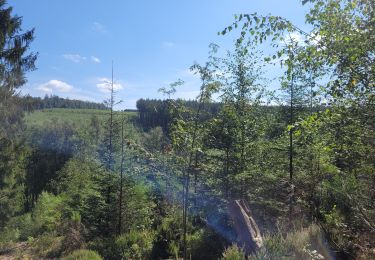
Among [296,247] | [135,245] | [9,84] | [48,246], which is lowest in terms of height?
[48,246]

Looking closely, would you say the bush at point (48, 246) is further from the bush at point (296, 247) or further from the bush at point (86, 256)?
the bush at point (296, 247)

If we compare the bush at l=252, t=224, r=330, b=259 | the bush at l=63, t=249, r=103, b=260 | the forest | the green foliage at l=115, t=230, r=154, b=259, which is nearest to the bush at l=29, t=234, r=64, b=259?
the forest

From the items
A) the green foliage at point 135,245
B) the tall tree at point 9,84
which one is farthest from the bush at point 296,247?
the tall tree at point 9,84

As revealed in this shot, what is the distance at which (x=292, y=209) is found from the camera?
9.99 meters

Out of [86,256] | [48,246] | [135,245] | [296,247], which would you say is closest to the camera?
[296,247]

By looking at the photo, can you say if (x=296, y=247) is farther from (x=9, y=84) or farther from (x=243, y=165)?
(x=9, y=84)

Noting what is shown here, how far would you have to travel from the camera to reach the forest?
4.13 m

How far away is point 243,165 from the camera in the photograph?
12.2 metres

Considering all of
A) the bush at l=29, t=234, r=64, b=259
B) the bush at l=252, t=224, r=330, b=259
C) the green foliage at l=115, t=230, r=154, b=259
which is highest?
the bush at l=252, t=224, r=330, b=259

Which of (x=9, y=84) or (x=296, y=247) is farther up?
(x=9, y=84)

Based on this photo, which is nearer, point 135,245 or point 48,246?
point 135,245

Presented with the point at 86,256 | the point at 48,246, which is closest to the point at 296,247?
the point at 86,256

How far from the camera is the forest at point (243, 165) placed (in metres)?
A: 4.13

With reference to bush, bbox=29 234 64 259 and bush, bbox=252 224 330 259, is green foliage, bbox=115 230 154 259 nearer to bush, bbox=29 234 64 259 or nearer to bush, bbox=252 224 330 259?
bush, bbox=29 234 64 259
